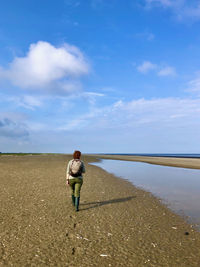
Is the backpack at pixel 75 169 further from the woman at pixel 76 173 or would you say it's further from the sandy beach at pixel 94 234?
the sandy beach at pixel 94 234

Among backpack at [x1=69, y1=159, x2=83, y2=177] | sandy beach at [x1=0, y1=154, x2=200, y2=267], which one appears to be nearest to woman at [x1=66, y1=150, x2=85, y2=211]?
backpack at [x1=69, y1=159, x2=83, y2=177]

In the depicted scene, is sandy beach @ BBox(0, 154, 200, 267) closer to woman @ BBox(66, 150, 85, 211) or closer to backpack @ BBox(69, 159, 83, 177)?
woman @ BBox(66, 150, 85, 211)

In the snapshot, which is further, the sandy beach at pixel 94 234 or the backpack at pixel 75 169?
the backpack at pixel 75 169

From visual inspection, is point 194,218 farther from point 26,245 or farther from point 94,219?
point 26,245

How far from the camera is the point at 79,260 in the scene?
6.20 metres

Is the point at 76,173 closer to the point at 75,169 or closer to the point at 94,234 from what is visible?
the point at 75,169

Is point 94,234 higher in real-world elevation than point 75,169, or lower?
lower

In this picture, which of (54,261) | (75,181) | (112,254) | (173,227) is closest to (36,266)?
(54,261)

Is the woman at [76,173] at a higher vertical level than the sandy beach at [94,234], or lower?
higher

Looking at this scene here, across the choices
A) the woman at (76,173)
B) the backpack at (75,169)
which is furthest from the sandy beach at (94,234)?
the backpack at (75,169)

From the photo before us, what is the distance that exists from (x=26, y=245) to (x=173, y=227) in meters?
5.98

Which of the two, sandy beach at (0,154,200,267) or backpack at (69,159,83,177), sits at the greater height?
backpack at (69,159,83,177)

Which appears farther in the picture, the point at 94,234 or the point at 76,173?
the point at 76,173

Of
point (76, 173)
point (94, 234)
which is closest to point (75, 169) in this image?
point (76, 173)
